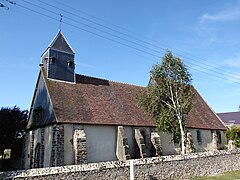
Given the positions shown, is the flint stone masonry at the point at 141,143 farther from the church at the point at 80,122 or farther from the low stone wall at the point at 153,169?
the low stone wall at the point at 153,169

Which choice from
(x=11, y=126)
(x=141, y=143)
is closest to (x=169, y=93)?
(x=141, y=143)

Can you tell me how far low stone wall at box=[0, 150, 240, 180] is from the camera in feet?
29.7

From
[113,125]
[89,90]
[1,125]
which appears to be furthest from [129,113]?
[1,125]

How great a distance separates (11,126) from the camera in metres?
25.3

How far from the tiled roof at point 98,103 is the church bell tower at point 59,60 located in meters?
0.89

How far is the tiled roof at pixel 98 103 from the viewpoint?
20078 mm

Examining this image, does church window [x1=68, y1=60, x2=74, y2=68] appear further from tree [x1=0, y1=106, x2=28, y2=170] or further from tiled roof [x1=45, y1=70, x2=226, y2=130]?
tree [x1=0, y1=106, x2=28, y2=170]

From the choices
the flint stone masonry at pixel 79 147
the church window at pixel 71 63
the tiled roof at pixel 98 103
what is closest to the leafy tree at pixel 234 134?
the tiled roof at pixel 98 103

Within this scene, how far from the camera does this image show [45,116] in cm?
2067

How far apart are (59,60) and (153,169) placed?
15.4 metres

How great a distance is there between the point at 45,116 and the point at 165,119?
33.9 feet

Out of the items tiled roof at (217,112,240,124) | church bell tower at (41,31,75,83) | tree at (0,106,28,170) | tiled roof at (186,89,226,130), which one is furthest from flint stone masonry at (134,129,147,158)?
tiled roof at (217,112,240,124)

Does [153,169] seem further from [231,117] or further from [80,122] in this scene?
[231,117]

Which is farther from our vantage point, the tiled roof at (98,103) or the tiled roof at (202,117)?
the tiled roof at (202,117)
